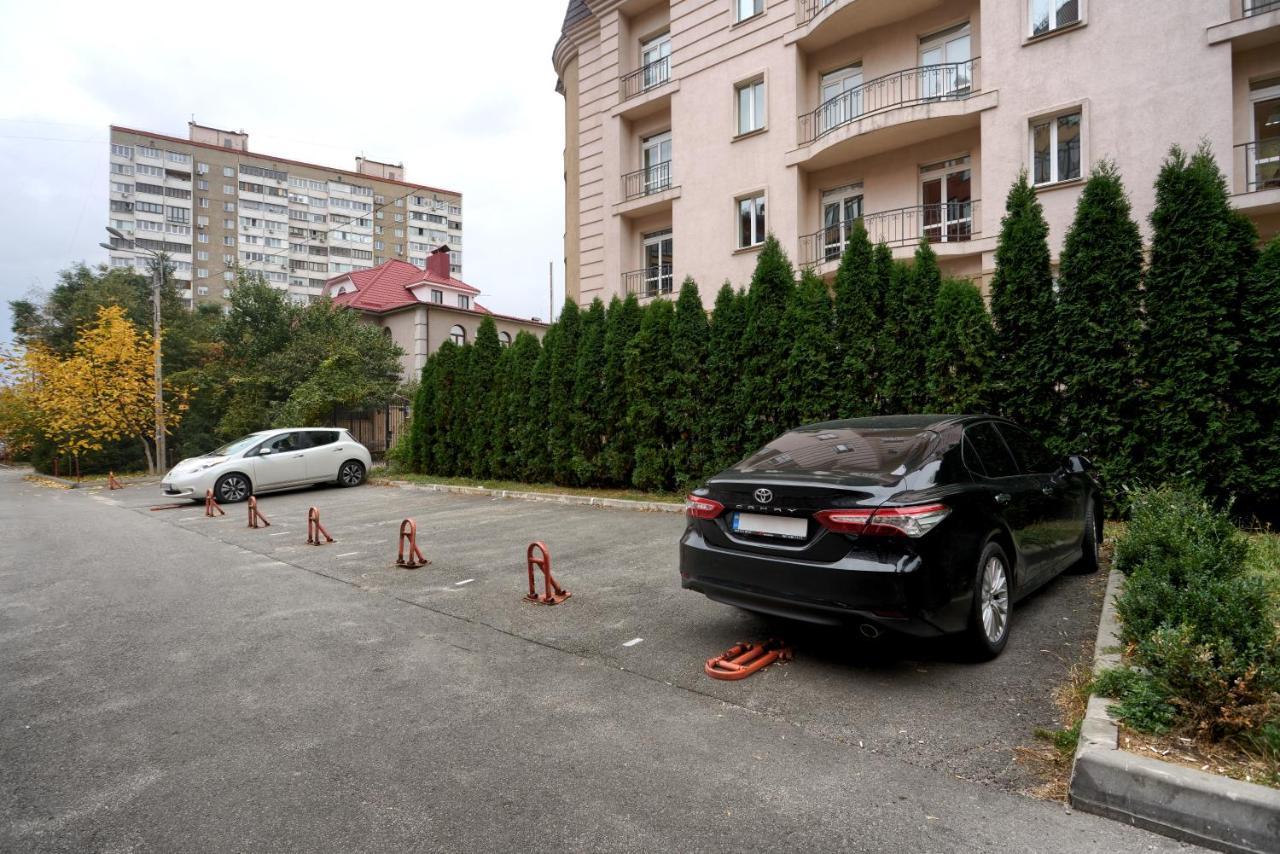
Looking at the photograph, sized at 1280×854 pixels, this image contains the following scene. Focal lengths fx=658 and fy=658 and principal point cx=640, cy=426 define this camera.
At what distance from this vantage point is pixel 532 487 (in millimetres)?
14641

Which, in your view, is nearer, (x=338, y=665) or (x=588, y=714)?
(x=588, y=714)

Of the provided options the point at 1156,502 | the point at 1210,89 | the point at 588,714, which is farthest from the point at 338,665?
the point at 1210,89

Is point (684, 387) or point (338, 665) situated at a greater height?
point (684, 387)

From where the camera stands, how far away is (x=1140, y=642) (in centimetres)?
351

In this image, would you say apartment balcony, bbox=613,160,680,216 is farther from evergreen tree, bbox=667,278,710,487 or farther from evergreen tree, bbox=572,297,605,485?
evergreen tree, bbox=667,278,710,487

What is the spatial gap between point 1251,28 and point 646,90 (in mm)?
13423

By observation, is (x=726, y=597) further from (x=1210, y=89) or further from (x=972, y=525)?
(x=1210, y=89)

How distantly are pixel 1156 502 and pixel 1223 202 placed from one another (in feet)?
13.9

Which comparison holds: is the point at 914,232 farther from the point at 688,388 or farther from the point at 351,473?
the point at 351,473

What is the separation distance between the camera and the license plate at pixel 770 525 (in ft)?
13.1

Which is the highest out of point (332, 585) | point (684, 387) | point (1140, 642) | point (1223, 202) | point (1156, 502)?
point (1223, 202)

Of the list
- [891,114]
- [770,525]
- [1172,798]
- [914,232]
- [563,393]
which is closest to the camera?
[1172,798]

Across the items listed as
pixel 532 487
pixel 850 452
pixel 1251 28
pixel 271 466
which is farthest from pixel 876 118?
pixel 271 466

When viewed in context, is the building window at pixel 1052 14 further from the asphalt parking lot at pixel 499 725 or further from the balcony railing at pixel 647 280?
the asphalt parking lot at pixel 499 725
